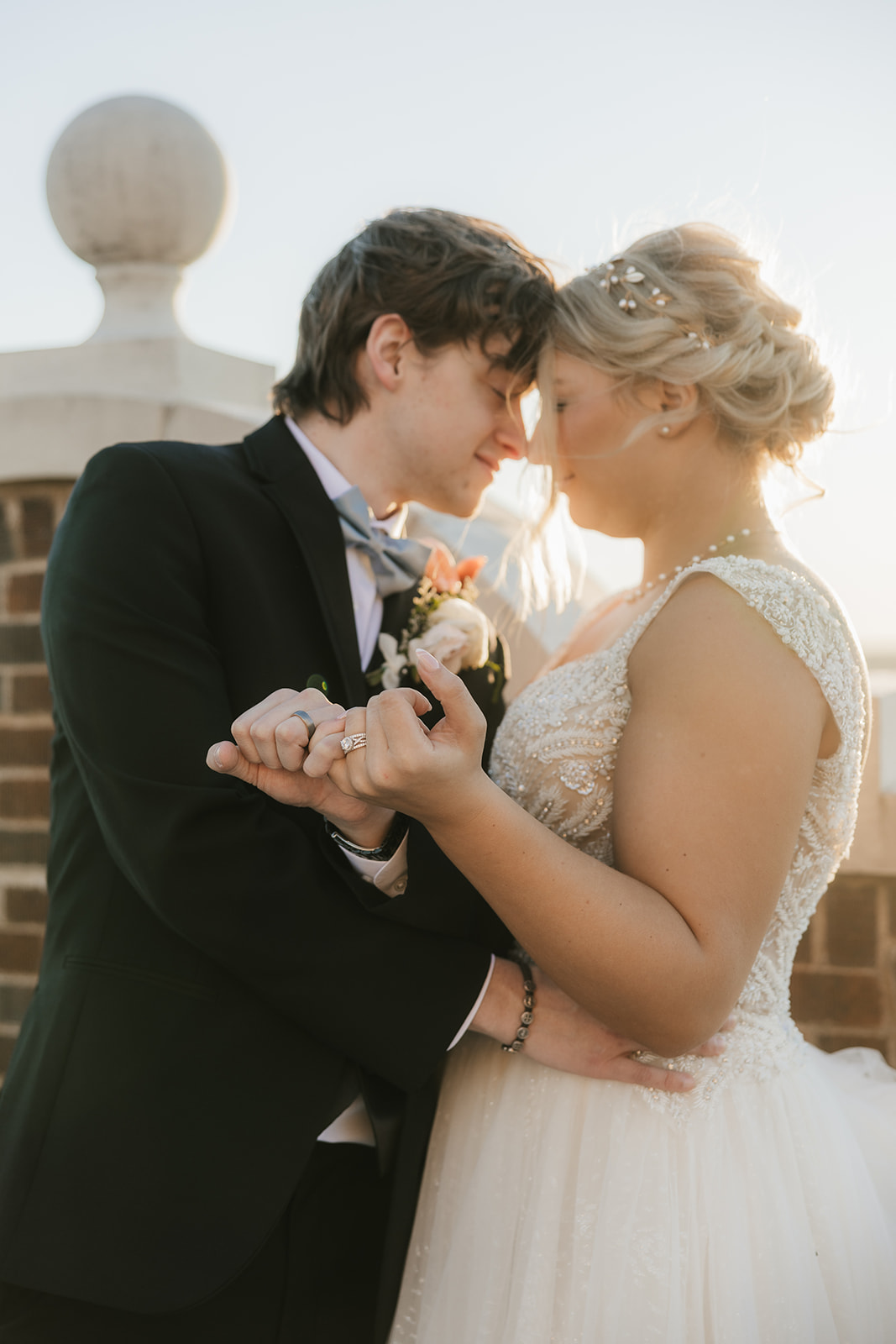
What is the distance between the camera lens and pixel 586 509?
7.32 feet

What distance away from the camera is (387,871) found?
5.42 feet

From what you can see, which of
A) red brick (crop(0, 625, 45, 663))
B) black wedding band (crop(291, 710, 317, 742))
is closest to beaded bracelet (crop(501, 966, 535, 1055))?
black wedding band (crop(291, 710, 317, 742))

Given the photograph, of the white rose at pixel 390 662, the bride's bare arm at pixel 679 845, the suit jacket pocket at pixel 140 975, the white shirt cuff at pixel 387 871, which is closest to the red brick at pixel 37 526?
the white rose at pixel 390 662

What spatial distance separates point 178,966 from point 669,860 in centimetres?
87

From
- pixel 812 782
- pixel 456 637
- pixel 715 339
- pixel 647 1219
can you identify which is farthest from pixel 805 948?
pixel 715 339

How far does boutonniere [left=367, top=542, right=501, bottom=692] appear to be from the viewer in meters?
2.06

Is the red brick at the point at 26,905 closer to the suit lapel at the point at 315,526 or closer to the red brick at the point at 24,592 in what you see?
the red brick at the point at 24,592

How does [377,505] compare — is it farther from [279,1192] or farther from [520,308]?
[279,1192]

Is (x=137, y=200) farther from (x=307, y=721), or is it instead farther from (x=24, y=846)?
(x=307, y=721)

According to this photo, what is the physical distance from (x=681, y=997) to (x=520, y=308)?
1566mm

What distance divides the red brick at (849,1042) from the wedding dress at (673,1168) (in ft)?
3.12

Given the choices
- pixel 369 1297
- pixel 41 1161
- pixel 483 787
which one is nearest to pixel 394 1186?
pixel 369 1297


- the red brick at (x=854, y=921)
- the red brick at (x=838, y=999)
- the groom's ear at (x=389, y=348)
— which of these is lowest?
the red brick at (x=838, y=999)

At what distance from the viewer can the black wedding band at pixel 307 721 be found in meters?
1.32
